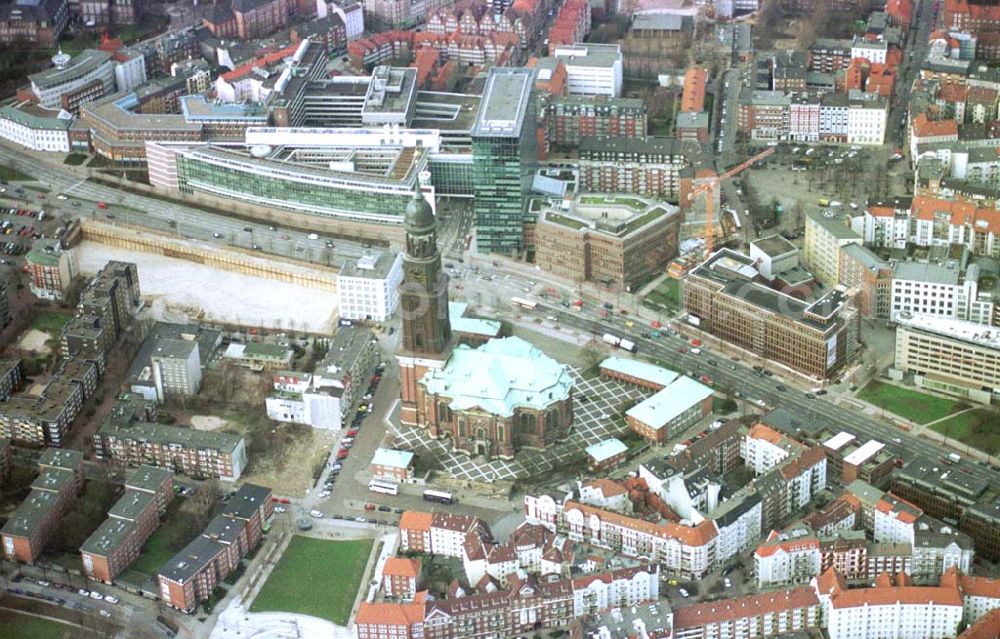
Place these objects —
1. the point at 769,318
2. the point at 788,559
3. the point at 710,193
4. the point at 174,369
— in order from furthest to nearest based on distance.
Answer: the point at 710,193
the point at 769,318
the point at 174,369
the point at 788,559

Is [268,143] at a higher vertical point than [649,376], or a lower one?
higher

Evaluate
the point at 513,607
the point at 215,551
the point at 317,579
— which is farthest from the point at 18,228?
the point at 513,607

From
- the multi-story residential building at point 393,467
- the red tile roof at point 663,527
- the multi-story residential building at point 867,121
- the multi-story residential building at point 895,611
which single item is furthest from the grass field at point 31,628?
the multi-story residential building at point 867,121


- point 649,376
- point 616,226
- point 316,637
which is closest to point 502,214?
point 616,226

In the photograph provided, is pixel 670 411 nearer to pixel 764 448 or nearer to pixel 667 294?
pixel 764 448

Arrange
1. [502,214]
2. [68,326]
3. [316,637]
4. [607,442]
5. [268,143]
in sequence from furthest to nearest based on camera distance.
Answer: [268,143] → [502,214] → [68,326] → [607,442] → [316,637]

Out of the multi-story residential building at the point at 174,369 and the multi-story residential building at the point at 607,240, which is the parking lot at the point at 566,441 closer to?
the multi-story residential building at the point at 607,240

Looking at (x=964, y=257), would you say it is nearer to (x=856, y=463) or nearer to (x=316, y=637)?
(x=856, y=463)
